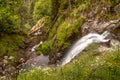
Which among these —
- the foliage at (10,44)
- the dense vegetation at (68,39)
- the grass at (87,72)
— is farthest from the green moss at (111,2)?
the grass at (87,72)

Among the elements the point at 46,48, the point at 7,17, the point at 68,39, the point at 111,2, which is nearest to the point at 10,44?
the point at 7,17

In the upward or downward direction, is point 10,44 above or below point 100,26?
above

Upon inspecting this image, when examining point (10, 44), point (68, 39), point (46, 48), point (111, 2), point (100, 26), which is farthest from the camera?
point (10, 44)

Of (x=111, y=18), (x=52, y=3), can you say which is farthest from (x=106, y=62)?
(x=52, y=3)

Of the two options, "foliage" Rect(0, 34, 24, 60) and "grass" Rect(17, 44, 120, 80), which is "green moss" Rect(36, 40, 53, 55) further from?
"grass" Rect(17, 44, 120, 80)

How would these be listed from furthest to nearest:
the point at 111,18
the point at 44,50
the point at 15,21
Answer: the point at 15,21
the point at 44,50
the point at 111,18

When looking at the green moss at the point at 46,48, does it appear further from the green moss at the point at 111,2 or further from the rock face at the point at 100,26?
the green moss at the point at 111,2

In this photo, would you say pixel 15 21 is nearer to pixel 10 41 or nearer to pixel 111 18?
pixel 10 41

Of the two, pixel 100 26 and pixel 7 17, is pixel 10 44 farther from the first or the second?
pixel 100 26

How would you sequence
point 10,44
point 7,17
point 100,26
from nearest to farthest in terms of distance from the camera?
point 100,26 → point 10,44 → point 7,17

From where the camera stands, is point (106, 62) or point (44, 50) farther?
point (44, 50)

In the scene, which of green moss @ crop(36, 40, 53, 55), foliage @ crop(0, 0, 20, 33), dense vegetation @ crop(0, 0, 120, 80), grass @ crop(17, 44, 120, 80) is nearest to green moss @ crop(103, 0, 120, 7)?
dense vegetation @ crop(0, 0, 120, 80)

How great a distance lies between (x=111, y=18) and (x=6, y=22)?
8907 millimetres

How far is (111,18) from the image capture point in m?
18.3
